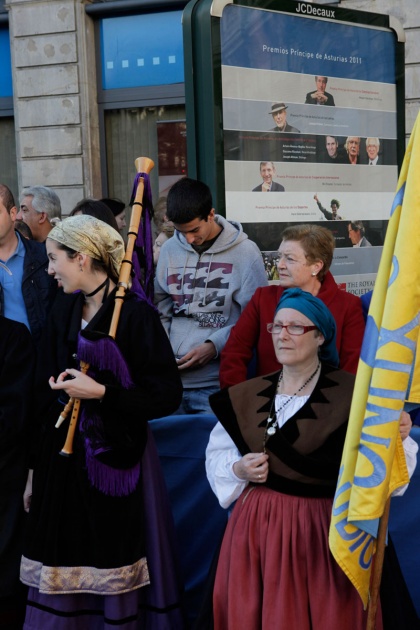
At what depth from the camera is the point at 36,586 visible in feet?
11.0

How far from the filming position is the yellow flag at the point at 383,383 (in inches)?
100

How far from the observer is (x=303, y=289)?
394 cm

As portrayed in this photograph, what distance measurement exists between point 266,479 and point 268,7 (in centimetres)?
285

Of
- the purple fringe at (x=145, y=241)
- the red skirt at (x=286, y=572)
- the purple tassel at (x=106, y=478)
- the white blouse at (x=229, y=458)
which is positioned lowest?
the red skirt at (x=286, y=572)

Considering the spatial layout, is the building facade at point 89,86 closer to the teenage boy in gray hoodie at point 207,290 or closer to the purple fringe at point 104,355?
the teenage boy in gray hoodie at point 207,290

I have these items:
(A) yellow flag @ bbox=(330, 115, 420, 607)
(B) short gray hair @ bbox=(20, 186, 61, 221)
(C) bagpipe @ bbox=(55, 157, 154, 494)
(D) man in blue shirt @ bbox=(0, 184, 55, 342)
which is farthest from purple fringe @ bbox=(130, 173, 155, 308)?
(B) short gray hair @ bbox=(20, 186, 61, 221)

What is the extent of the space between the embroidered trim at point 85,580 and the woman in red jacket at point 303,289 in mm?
1022

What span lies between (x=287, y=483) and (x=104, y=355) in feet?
2.72

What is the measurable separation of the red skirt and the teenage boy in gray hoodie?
143cm

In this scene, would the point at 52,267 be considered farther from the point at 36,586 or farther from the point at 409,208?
the point at 409,208

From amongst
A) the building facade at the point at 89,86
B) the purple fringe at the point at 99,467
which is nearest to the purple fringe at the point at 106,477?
the purple fringe at the point at 99,467

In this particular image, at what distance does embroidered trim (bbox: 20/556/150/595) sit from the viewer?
10.8ft

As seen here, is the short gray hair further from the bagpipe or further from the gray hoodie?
the bagpipe

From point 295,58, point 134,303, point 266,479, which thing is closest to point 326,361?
point 266,479
